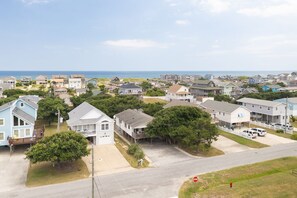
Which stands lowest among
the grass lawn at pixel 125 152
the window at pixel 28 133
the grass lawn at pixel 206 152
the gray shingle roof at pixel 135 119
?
the grass lawn at pixel 125 152

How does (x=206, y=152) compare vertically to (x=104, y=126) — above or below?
below

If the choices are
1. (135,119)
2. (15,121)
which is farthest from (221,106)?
(15,121)

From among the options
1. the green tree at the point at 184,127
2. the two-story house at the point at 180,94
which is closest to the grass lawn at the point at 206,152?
the green tree at the point at 184,127

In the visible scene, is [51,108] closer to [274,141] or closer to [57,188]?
[57,188]

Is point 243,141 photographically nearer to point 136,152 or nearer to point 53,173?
point 136,152

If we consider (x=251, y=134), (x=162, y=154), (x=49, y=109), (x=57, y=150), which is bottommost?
(x=162, y=154)

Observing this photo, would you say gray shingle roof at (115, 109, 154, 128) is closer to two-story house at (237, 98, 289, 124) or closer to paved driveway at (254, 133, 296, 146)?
paved driveway at (254, 133, 296, 146)

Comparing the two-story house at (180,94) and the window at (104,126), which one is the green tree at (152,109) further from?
the two-story house at (180,94)
